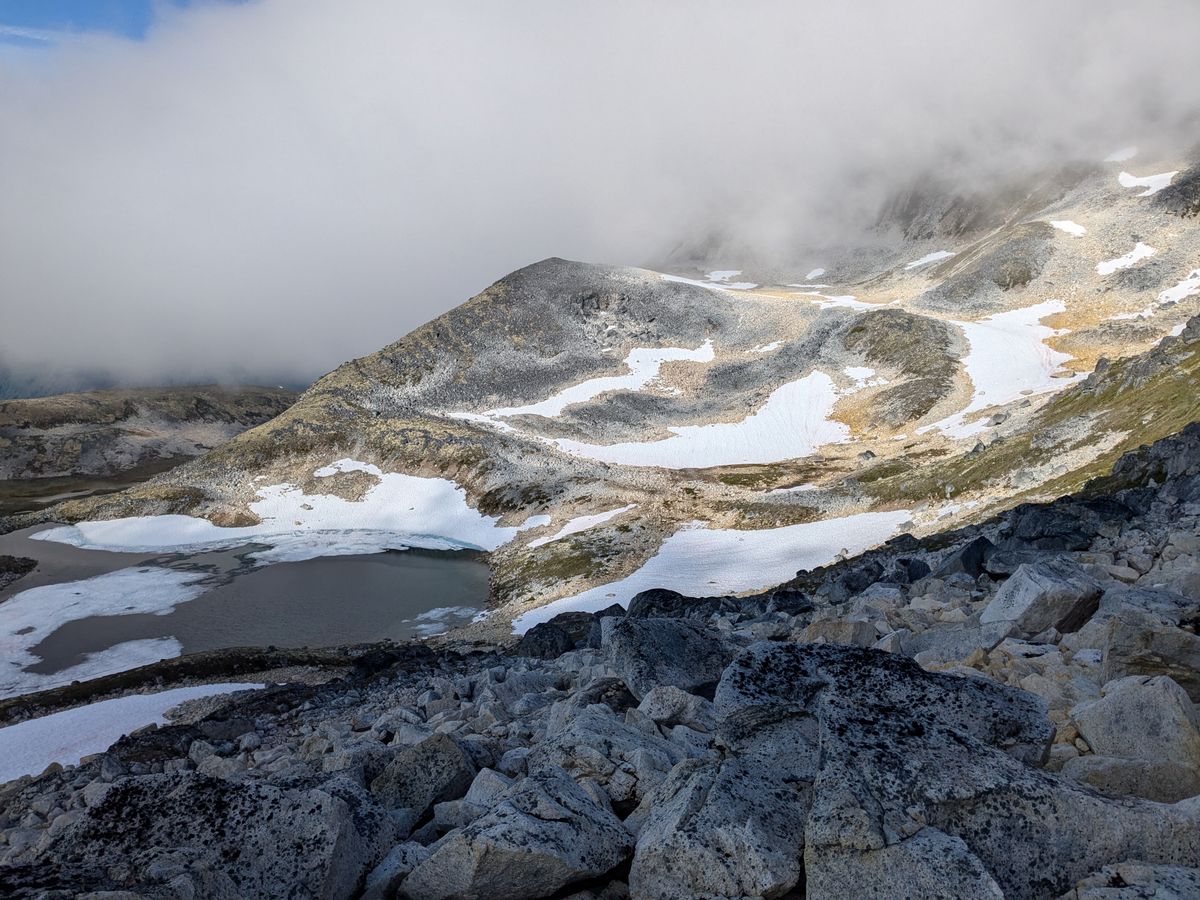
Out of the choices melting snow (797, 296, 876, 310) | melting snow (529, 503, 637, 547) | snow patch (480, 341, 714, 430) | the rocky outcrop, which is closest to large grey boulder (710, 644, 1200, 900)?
melting snow (529, 503, 637, 547)

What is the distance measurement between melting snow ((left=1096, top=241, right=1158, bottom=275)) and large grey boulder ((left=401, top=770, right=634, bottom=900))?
140170 millimetres

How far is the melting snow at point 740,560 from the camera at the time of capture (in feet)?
126

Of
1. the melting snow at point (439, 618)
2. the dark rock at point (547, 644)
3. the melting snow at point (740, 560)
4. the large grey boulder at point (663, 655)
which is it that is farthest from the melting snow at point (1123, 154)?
the large grey boulder at point (663, 655)

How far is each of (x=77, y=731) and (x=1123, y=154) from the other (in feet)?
686

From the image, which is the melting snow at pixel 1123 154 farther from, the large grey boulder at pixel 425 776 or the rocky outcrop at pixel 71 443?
the rocky outcrop at pixel 71 443

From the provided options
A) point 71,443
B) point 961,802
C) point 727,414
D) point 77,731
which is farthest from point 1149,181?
point 71,443

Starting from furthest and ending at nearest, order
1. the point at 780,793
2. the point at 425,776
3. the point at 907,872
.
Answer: the point at 425,776
the point at 780,793
the point at 907,872

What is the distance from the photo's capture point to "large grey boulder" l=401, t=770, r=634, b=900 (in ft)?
15.3

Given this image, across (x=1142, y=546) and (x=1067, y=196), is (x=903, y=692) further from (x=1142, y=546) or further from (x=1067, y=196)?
(x=1067, y=196)

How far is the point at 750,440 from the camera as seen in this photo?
93.2m

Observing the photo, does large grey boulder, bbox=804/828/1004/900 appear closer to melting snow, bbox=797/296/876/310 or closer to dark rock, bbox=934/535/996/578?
dark rock, bbox=934/535/996/578

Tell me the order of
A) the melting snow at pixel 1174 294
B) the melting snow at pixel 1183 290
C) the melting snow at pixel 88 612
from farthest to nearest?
1. the melting snow at pixel 1183 290
2. the melting snow at pixel 1174 294
3. the melting snow at pixel 88 612

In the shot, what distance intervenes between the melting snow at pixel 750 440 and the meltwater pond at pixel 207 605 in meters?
33.0

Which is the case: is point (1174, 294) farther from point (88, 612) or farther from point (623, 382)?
point (88, 612)
